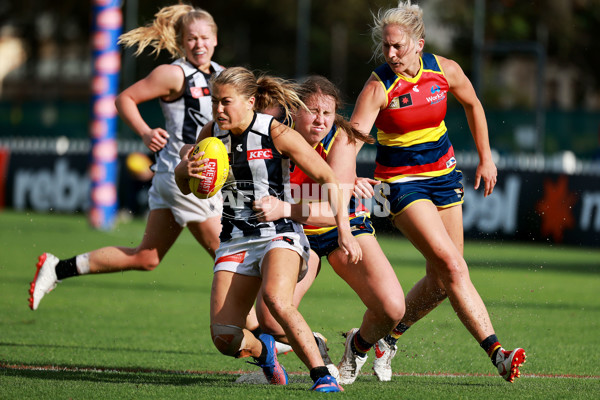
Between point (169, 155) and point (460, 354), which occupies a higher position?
point (169, 155)

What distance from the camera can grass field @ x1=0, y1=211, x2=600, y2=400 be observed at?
5.75m

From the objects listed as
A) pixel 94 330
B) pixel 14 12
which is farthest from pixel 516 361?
pixel 14 12

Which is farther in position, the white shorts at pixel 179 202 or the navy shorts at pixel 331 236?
the white shorts at pixel 179 202

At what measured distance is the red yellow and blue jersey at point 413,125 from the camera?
625 cm

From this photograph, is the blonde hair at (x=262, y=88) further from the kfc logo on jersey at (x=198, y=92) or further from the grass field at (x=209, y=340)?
the grass field at (x=209, y=340)

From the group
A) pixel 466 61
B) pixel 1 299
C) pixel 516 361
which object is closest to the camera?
pixel 516 361

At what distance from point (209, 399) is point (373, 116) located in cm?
210

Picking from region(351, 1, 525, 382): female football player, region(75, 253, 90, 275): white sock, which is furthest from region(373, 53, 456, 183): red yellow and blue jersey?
region(75, 253, 90, 275): white sock

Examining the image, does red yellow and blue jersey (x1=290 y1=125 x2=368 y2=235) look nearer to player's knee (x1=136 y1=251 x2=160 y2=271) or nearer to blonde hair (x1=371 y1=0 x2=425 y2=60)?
blonde hair (x1=371 y1=0 x2=425 y2=60)

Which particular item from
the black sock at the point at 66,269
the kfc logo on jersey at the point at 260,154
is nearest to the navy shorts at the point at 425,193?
the kfc logo on jersey at the point at 260,154

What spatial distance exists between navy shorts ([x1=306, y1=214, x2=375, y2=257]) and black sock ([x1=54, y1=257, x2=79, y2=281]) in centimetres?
242

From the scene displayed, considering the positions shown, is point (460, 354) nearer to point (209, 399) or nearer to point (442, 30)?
point (209, 399)

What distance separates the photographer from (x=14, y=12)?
46125mm

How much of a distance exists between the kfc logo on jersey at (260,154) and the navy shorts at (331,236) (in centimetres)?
64
